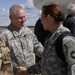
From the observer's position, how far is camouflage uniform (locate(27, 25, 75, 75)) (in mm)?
3453

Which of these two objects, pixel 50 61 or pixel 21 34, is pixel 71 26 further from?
pixel 50 61

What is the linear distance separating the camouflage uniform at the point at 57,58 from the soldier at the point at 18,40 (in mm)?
1147

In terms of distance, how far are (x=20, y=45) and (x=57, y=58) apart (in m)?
1.47

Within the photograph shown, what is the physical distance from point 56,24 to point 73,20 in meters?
3.07

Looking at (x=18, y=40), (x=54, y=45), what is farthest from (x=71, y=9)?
(x=54, y=45)

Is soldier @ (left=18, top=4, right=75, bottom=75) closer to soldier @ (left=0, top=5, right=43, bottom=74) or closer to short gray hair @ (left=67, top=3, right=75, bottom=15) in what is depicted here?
soldier @ (left=0, top=5, right=43, bottom=74)

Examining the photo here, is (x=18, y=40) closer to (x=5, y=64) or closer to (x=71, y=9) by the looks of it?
(x=5, y=64)

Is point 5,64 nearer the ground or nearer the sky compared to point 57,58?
nearer the ground

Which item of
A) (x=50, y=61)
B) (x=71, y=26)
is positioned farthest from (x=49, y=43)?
(x=71, y=26)

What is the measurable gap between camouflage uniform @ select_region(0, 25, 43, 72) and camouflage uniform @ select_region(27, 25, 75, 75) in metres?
1.14

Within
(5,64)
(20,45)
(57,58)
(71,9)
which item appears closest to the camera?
(57,58)

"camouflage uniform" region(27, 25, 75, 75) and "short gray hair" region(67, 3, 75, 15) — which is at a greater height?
"camouflage uniform" region(27, 25, 75, 75)

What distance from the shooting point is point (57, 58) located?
364cm

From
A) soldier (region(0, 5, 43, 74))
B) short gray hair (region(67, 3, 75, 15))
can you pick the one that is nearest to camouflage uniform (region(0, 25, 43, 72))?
soldier (region(0, 5, 43, 74))
